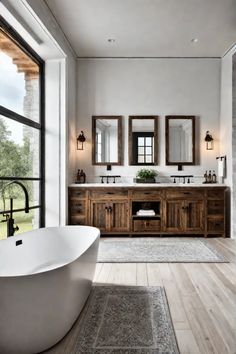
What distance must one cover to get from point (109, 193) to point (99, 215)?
0.40 meters

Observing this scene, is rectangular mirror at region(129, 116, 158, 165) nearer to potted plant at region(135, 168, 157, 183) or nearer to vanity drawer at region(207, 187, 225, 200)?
potted plant at region(135, 168, 157, 183)

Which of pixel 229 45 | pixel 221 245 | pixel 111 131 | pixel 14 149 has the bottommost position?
pixel 221 245

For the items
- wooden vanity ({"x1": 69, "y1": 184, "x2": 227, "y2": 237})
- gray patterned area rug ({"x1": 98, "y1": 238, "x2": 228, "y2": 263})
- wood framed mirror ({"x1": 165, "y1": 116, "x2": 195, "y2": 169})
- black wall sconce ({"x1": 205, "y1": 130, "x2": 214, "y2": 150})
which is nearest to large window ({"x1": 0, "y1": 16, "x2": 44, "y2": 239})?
wooden vanity ({"x1": 69, "y1": 184, "x2": 227, "y2": 237})

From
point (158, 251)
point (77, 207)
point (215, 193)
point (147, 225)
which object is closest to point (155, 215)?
point (147, 225)

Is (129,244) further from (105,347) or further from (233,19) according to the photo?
(233,19)

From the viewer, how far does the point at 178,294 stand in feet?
8.26

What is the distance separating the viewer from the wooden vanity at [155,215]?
15.9 ft

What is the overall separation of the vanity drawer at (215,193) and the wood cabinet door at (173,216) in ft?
1.59

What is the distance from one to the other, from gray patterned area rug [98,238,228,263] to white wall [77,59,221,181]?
4.73 feet

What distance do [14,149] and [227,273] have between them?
114 inches

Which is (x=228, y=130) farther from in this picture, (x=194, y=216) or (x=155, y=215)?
(x=155, y=215)


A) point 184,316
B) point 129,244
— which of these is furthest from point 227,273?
point 129,244

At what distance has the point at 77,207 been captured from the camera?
485cm

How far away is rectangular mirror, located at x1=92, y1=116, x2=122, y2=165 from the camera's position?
213 inches
